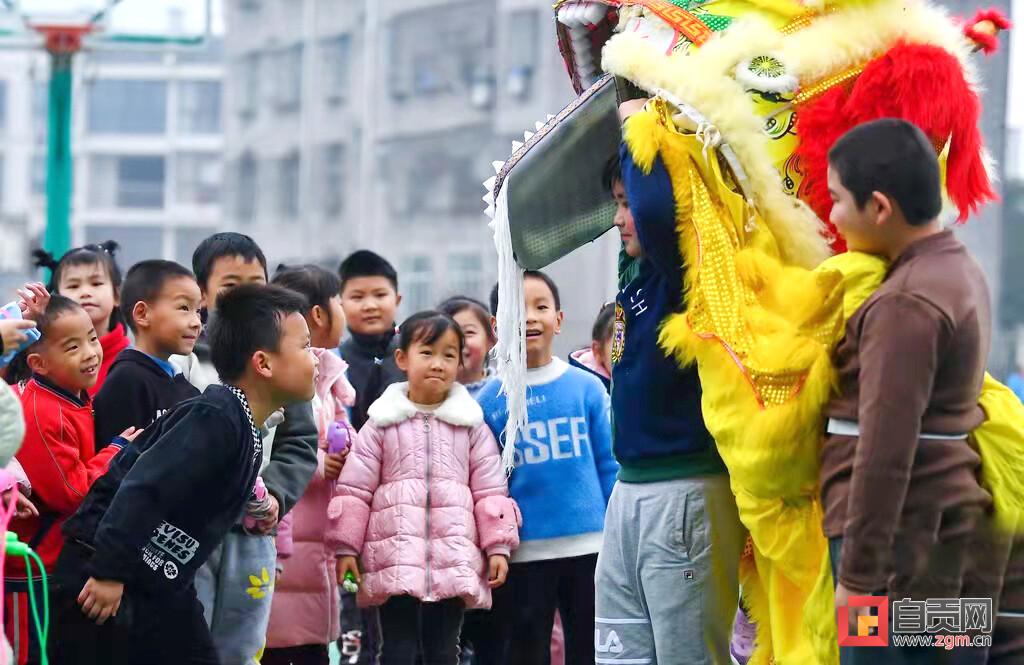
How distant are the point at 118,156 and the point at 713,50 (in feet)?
190

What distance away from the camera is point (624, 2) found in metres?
3.76

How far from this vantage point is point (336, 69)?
34.2m

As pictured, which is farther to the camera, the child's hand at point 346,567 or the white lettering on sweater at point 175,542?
the child's hand at point 346,567

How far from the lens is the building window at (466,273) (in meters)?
29.0

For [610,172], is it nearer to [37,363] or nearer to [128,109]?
[37,363]

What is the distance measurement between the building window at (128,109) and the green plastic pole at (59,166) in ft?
166

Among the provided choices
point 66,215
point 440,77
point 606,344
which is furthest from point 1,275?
point 606,344

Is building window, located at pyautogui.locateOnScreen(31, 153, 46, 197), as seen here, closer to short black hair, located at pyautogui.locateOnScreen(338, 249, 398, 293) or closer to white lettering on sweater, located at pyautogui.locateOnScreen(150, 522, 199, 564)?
short black hair, located at pyautogui.locateOnScreen(338, 249, 398, 293)

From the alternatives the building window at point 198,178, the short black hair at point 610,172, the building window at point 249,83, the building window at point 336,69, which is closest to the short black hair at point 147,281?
the short black hair at point 610,172

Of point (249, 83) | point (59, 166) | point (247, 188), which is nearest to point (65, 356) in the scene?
point (59, 166)

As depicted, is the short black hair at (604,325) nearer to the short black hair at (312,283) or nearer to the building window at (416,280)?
the short black hair at (312,283)

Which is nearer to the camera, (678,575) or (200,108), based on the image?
(678,575)

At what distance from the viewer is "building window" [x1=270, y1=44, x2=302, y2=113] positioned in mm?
35844

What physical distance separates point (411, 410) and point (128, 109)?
5651cm
